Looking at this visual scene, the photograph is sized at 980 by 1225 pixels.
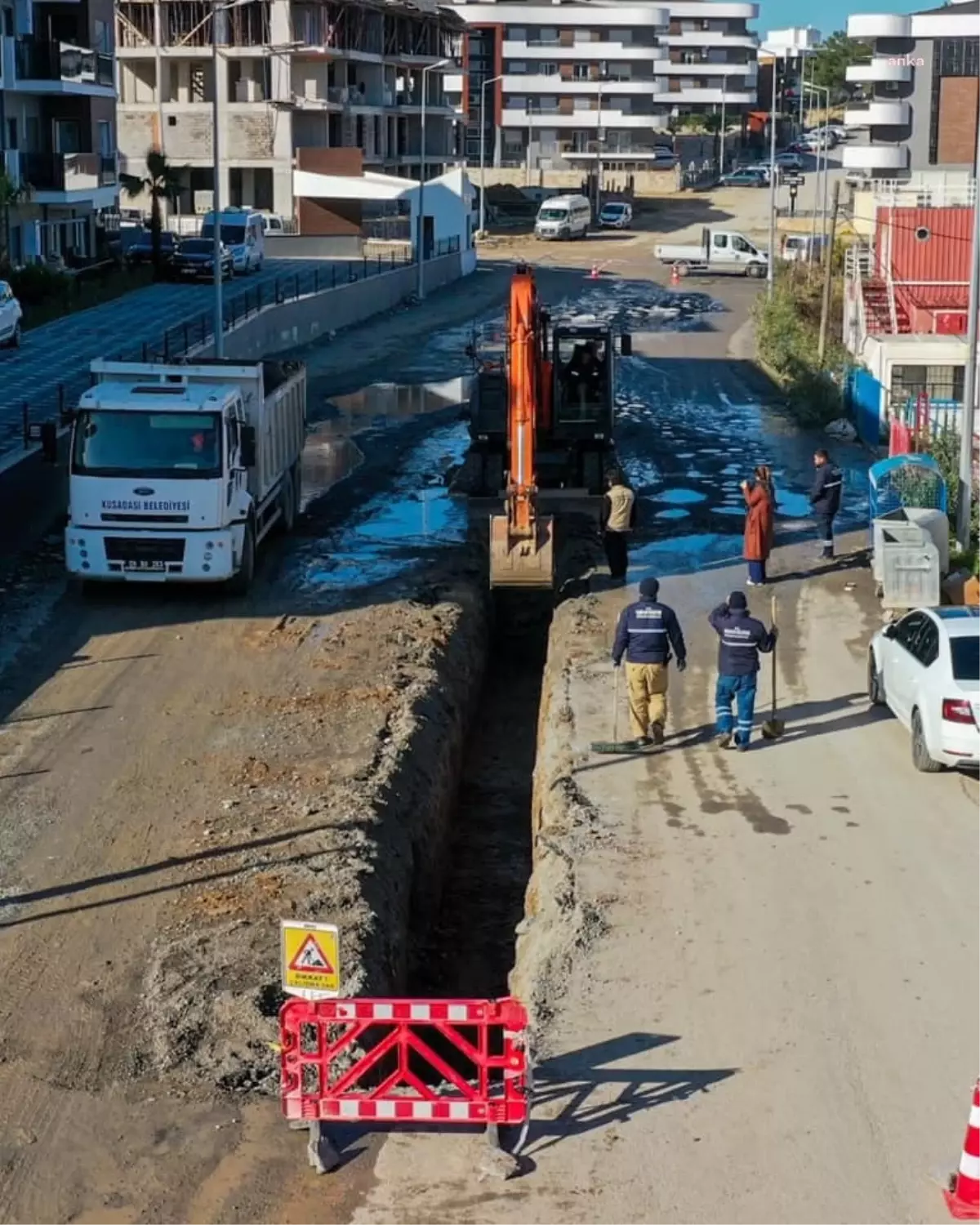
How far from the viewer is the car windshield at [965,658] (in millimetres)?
16406

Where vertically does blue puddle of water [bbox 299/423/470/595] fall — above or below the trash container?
below

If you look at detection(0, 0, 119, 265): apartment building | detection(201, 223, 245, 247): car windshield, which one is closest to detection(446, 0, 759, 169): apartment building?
detection(201, 223, 245, 247): car windshield

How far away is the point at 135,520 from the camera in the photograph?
22641 mm

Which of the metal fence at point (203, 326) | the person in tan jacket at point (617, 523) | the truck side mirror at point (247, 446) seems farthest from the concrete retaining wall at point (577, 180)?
the truck side mirror at point (247, 446)

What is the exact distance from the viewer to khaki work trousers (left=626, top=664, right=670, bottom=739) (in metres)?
17.2

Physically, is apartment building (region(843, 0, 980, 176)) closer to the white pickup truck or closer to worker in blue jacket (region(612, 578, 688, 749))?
the white pickup truck

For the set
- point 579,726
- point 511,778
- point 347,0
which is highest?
point 347,0

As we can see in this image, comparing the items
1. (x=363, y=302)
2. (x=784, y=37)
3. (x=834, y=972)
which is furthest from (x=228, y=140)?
(x=784, y=37)

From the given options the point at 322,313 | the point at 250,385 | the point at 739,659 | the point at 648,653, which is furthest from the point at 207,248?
the point at 739,659

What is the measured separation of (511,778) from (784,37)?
192054 millimetres

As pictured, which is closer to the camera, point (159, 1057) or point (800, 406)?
point (159, 1057)

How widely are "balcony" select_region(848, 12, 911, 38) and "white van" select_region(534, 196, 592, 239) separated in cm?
1567

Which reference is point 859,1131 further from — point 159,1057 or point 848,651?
point 848,651

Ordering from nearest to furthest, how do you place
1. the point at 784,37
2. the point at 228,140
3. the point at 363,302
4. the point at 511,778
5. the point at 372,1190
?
1. the point at 372,1190
2. the point at 511,778
3. the point at 363,302
4. the point at 228,140
5. the point at 784,37
